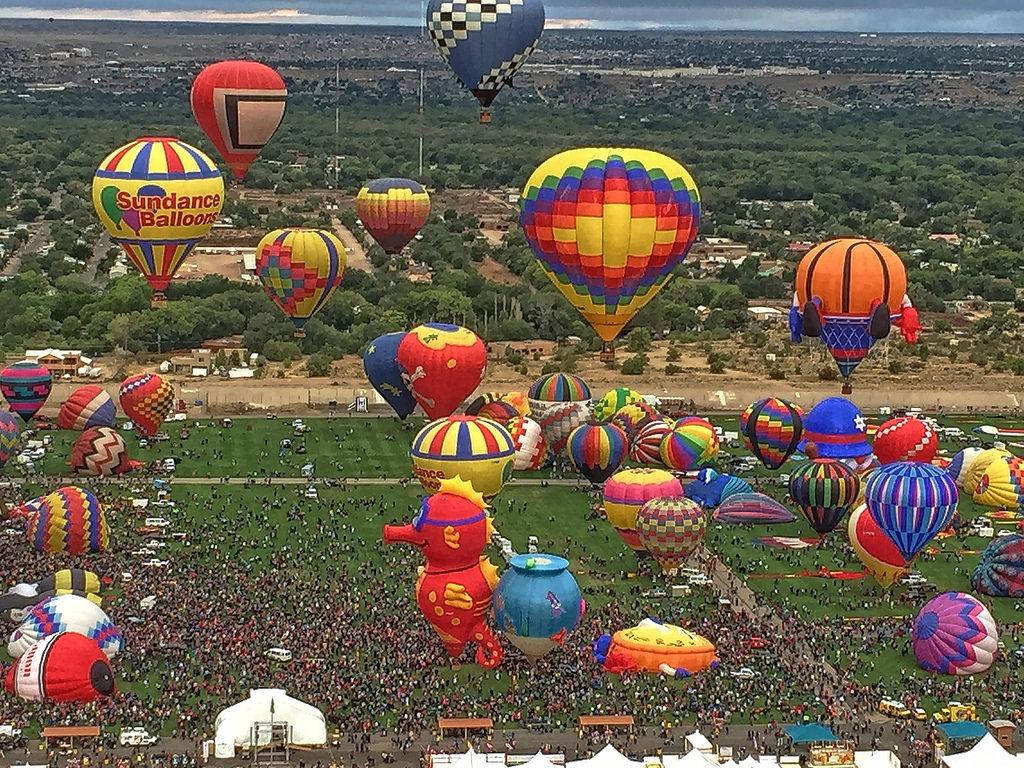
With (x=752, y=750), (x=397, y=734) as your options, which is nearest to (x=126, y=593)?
(x=397, y=734)

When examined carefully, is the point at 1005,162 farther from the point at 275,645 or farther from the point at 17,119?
the point at 275,645

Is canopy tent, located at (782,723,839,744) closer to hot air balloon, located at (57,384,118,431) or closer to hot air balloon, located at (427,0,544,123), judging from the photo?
hot air balloon, located at (427,0,544,123)

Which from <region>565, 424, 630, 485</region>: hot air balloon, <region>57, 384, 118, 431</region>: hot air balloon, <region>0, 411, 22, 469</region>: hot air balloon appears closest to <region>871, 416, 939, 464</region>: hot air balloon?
<region>565, 424, 630, 485</region>: hot air balloon

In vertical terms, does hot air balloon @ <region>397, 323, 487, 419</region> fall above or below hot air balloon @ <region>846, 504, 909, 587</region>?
above

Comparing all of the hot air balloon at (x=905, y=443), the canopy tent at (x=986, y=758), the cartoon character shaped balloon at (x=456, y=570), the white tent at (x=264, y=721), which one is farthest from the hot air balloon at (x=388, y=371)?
the canopy tent at (x=986, y=758)

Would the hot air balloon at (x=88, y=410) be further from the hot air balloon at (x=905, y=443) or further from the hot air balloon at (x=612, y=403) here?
the hot air balloon at (x=905, y=443)
